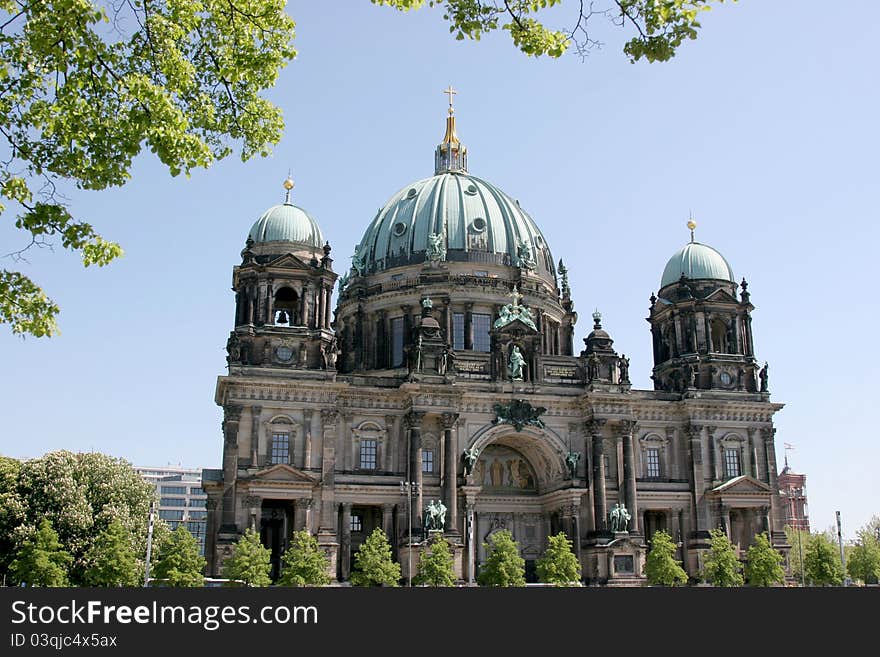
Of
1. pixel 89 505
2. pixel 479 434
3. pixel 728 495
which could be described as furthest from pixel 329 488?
pixel 728 495

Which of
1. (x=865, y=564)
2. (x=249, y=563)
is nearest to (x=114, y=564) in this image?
(x=249, y=563)

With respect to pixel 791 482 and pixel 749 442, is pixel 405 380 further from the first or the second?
pixel 791 482

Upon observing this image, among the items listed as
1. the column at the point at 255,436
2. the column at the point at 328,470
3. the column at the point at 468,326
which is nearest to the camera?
the column at the point at 255,436

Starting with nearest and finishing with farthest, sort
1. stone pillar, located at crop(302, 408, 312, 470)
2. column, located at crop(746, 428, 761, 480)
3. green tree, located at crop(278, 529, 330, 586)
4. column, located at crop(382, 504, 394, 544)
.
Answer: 1. green tree, located at crop(278, 529, 330, 586)
2. stone pillar, located at crop(302, 408, 312, 470)
3. column, located at crop(382, 504, 394, 544)
4. column, located at crop(746, 428, 761, 480)

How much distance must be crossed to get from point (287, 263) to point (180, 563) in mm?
21696

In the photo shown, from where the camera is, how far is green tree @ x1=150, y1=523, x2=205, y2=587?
57.4 metres

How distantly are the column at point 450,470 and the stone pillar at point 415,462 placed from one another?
176 cm

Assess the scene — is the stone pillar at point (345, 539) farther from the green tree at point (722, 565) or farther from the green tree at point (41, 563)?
the green tree at point (722, 565)

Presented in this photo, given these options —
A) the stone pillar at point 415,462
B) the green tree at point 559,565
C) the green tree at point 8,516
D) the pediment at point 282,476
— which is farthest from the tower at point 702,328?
the green tree at point 8,516

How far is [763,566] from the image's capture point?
66562 mm

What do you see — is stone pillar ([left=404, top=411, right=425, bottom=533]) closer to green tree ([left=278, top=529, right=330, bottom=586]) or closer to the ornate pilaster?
green tree ([left=278, top=529, right=330, bottom=586])

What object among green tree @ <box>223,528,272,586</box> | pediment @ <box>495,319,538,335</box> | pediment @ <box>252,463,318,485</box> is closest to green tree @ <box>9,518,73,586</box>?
green tree @ <box>223,528,272,586</box>

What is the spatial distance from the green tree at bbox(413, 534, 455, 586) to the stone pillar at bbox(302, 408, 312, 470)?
9890mm

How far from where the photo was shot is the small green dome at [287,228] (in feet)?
232
